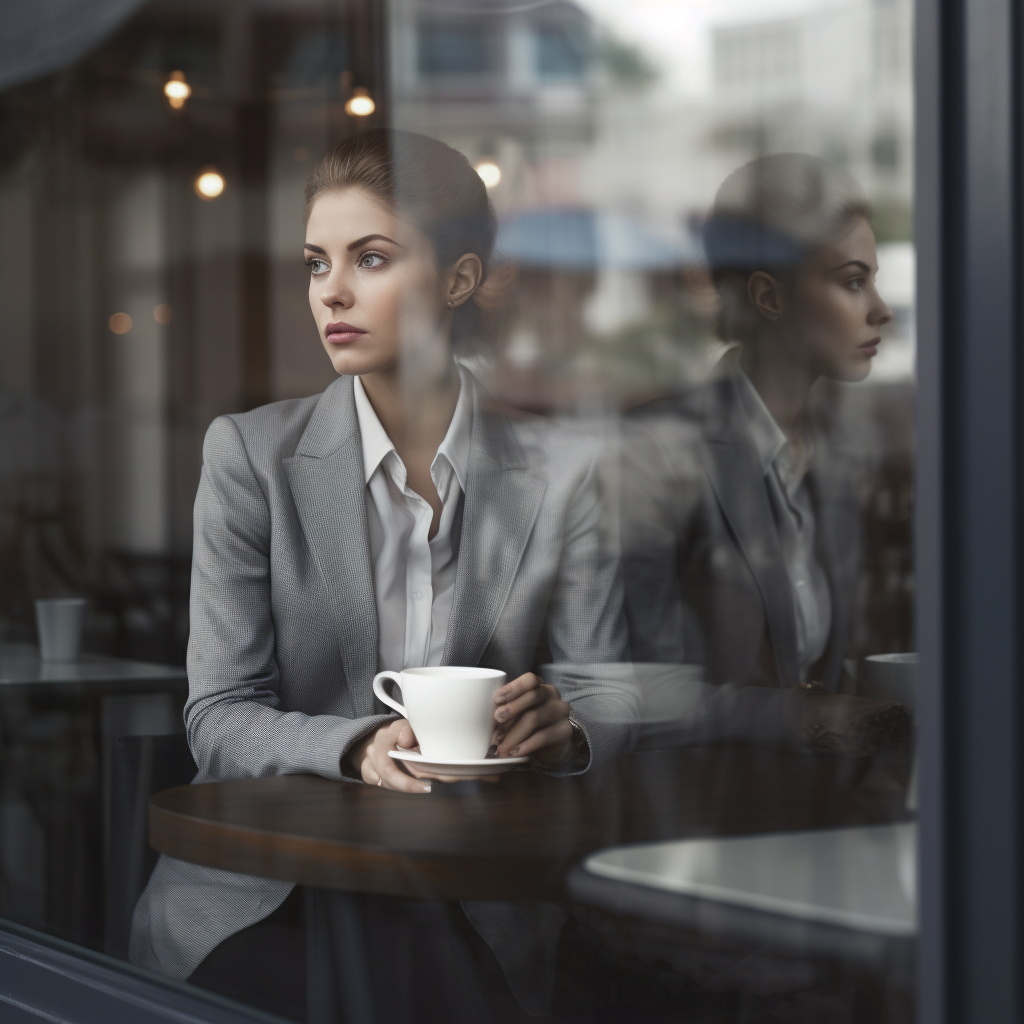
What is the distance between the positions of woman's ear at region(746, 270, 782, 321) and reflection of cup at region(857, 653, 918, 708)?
0.25 metres

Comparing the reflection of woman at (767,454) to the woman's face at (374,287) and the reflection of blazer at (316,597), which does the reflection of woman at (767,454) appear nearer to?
the reflection of blazer at (316,597)

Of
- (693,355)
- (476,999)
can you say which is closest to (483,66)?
(693,355)

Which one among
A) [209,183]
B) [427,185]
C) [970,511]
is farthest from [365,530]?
[209,183]

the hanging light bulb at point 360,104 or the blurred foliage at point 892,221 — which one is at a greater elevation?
the hanging light bulb at point 360,104

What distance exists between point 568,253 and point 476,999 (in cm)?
61

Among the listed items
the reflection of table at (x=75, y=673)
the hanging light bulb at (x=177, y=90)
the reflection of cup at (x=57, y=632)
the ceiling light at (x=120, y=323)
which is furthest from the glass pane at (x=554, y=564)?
the hanging light bulb at (x=177, y=90)

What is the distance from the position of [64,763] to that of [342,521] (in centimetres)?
73

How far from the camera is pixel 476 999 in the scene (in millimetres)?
992

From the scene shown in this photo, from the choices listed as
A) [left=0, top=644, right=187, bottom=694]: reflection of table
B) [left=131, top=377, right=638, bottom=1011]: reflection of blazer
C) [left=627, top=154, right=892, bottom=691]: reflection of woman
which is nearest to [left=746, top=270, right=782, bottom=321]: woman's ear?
[left=627, top=154, right=892, bottom=691]: reflection of woman

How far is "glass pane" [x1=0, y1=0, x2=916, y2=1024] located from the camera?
2.54 feet

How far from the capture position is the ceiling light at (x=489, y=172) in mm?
1081

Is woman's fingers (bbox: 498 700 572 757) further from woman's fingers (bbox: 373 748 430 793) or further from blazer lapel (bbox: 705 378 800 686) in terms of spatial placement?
blazer lapel (bbox: 705 378 800 686)

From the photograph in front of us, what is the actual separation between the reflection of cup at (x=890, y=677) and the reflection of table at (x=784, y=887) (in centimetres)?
7

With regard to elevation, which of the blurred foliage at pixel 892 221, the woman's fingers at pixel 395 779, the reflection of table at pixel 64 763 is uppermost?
the blurred foliage at pixel 892 221
